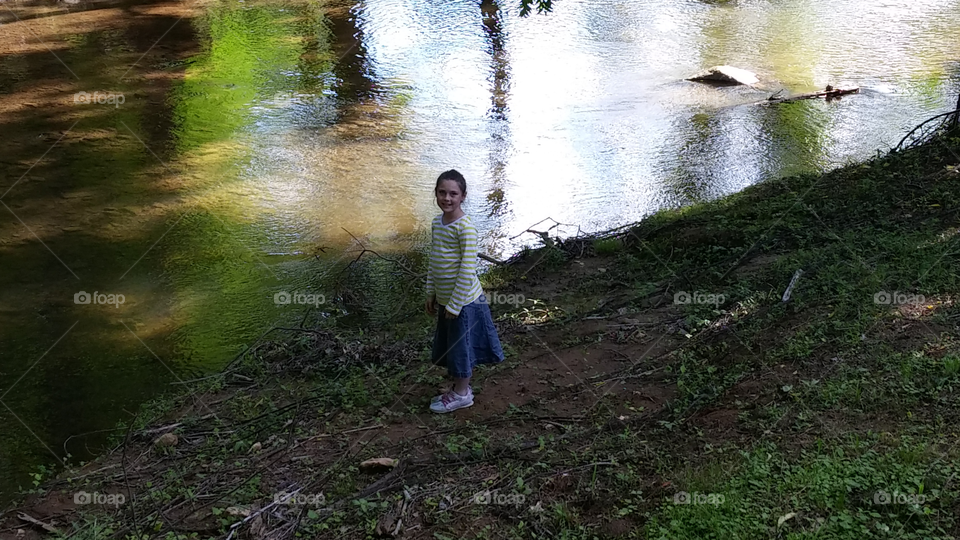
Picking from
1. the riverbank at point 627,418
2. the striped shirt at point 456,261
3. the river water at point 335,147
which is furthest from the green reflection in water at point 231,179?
the striped shirt at point 456,261

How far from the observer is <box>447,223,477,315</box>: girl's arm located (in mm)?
4418

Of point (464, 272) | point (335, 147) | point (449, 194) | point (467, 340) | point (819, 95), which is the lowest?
point (335, 147)

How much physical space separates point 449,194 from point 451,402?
1.41 meters

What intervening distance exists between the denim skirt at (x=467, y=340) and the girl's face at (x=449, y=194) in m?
0.64

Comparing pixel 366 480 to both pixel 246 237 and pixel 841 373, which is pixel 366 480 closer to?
pixel 841 373

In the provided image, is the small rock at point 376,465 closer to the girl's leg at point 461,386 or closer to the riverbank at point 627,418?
the riverbank at point 627,418

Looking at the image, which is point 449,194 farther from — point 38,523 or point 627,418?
point 38,523

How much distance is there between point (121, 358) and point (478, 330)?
3424 mm

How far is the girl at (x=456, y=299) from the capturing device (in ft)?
14.4

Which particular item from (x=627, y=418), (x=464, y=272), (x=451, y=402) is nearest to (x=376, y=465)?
(x=451, y=402)

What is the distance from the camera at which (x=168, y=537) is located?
383 centimetres

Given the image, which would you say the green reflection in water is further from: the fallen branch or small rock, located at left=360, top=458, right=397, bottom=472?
small rock, located at left=360, top=458, right=397, bottom=472

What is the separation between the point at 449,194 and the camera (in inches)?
170

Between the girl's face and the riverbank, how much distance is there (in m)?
1.38
